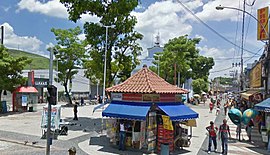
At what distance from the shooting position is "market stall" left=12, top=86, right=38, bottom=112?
32.7 metres

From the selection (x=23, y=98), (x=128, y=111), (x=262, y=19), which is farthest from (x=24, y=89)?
(x=262, y=19)

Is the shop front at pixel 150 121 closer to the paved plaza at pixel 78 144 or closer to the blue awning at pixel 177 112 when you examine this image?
the blue awning at pixel 177 112

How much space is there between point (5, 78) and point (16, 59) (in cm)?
238

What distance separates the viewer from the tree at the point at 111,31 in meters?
26.2

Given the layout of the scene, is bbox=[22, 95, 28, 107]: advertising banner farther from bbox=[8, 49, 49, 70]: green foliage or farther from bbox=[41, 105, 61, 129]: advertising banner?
bbox=[41, 105, 61, 129]: advertising banner

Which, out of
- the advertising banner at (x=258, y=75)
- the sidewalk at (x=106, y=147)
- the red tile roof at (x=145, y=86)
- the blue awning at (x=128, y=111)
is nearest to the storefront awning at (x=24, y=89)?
the sidewalk at (x=106, y=147)

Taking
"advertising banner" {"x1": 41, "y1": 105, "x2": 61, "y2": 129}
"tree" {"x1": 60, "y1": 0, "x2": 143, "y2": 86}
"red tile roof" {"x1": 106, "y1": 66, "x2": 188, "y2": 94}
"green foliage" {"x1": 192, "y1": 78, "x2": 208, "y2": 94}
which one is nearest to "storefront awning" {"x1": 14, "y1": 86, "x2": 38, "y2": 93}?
"tree" {"x1": 60, "y1": 0, "x2": 143, "y2": 86}

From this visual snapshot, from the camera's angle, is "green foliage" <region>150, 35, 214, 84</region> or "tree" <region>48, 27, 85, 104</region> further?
"green foliage" <region>150, 35, 214, 84</region>

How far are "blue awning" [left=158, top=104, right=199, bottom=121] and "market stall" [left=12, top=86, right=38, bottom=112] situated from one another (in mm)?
22186

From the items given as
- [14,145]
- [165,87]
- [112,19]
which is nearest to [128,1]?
[112,19]

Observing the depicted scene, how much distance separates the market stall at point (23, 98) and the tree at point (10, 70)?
0.93m

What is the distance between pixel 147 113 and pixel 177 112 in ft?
5.19

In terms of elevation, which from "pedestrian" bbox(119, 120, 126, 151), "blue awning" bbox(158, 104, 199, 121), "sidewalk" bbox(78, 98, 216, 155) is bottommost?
"sidewalk" bbox(78, 98, 216, 155)

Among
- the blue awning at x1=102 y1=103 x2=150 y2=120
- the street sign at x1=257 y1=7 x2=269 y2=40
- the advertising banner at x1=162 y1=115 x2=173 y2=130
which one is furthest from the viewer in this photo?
the street sign at x1=257 y1=7 x2=269 y2=40
